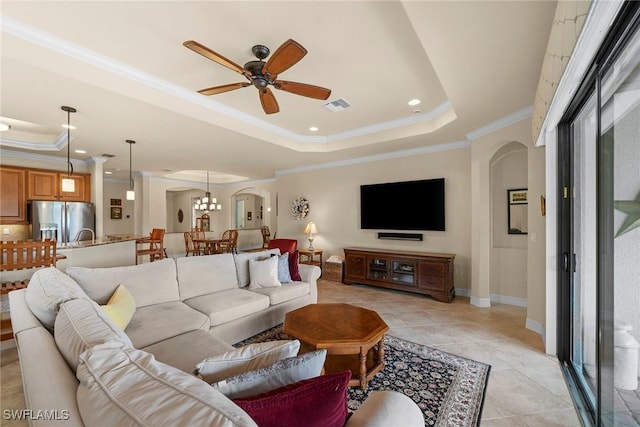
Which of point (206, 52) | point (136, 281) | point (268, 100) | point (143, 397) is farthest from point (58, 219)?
point (143, 397)

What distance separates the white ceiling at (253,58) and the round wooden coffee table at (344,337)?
7.46ft

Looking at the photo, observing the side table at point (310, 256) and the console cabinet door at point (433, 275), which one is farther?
the side table at point (310, 256)

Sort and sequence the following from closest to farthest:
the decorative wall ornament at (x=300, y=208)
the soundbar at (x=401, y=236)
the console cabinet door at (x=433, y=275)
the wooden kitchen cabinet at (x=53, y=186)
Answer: the console cabinet door at (x=433, y=275)
the soundbar at (x=401, y=236)
the wooden kitchen cabinet at (x=53, y=186)
the decorative wall ornament at (x=300, y=208)

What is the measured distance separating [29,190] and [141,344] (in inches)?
219

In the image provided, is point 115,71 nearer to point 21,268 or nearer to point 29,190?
point 21,268

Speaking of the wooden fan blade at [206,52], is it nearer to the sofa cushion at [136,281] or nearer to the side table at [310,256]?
the sofa cushion at [136,281]

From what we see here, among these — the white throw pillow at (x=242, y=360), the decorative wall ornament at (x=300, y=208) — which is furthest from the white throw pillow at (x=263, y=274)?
the decorative wall ornament at (x=300, y=208)

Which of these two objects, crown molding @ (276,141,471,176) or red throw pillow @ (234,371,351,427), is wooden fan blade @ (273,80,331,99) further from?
crown molding @ (276,141,471,176)

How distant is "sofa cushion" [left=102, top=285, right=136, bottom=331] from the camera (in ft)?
6.44

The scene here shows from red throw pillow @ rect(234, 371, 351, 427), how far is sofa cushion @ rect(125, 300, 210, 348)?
161 cm

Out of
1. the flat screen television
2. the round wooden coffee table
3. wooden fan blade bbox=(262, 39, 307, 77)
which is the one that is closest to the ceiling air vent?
wooden fan blade bbox=(262, 39, 307, 77)

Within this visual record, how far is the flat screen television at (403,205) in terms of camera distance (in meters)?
4.76

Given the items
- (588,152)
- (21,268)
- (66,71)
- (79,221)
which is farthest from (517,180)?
(79,221)

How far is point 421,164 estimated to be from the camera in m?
4.96
